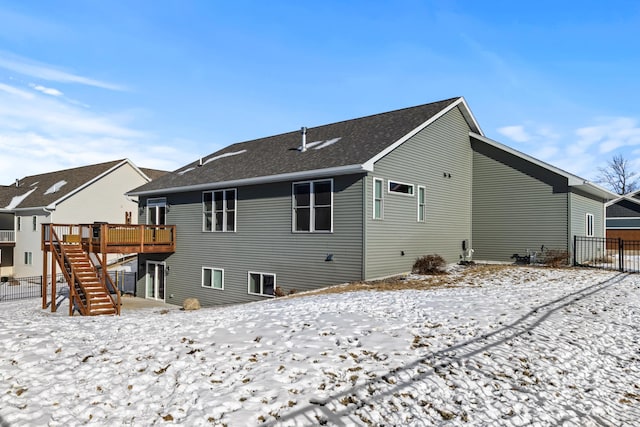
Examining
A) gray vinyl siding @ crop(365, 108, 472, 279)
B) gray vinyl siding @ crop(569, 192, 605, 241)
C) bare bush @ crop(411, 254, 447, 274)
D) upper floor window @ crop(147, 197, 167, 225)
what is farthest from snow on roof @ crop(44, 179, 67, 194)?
gray vinyl siding @ crop(569, 192, 605, 241)

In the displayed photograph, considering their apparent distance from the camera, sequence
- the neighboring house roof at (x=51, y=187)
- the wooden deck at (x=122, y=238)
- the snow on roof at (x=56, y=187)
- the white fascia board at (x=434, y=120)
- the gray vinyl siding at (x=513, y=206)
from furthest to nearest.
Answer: the snow on roof at (x=56, y=187) < the neighboring house roof at (x=51, y=187) < the gray vinyl siding at (x=513, y=206) < the wooden deck at (x=122, y=238) < the white fascia board at (x=434, y=120)

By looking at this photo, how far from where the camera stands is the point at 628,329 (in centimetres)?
873

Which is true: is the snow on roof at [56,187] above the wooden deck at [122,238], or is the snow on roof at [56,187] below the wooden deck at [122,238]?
above

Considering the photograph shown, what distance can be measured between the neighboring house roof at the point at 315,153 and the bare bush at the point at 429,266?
15.2 ft

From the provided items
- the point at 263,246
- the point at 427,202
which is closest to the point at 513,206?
the point at 427,202

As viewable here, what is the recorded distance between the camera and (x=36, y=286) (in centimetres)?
2848

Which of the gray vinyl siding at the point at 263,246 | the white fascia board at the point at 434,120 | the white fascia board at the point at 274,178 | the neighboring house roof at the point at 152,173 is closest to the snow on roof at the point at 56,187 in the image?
the neighboring house roof at the point at 152,173

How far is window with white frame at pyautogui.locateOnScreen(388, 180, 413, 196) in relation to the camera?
15.8 m

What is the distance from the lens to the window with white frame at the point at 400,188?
1580 centimetres

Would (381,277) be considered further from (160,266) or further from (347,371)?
(160,266)

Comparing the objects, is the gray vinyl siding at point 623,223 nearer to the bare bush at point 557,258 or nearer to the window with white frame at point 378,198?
the bare bush at point 557,258

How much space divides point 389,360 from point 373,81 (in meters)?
15.3

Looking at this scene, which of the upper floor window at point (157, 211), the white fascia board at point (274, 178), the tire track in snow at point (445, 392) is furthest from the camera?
the upper floor window at point (157, 211)

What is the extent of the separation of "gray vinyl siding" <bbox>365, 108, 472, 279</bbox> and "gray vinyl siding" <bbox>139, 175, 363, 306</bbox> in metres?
0.80
